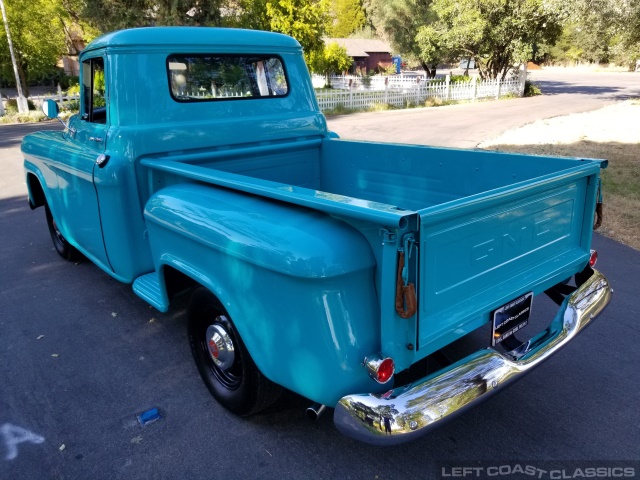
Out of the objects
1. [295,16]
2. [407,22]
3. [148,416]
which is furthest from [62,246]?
[407,22]

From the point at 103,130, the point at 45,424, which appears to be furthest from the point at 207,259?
the point at 103,130

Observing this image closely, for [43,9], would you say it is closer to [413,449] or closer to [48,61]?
[48,61]

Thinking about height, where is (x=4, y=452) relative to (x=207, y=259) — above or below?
below

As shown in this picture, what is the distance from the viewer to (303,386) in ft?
6.94

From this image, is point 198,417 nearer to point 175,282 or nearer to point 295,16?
point 175,282

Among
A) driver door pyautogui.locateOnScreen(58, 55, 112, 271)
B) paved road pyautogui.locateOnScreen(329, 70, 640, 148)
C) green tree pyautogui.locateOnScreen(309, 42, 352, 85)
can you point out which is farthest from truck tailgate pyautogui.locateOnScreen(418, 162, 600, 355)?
green tree pyautogui.locateOnScreen(309, 42, 352, 85)

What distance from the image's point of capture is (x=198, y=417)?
2.80m

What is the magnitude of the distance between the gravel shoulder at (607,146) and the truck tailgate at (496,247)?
310 centimetres

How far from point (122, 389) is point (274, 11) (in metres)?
21.0

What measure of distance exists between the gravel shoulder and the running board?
189 inches

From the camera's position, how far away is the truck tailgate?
2029 millimetres

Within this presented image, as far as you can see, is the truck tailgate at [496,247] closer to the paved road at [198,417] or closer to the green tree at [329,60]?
the paved road at [198,417]

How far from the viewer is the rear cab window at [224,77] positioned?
11.8 feet

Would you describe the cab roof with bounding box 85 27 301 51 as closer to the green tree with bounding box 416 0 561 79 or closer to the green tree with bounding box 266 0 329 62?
the green tree with bounding box 266 0 329 62
